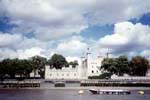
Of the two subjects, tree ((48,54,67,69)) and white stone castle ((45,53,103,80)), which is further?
tree ((48,54,67,69))

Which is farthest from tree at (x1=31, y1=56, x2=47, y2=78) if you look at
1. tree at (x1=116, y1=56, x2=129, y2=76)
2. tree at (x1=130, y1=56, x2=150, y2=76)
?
tree at (x1=130, y1=56, x2=150, y2=76)

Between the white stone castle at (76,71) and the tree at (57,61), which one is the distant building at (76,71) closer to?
the white stone castle at (76,71)

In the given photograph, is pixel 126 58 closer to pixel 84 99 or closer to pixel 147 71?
pixel 147 71

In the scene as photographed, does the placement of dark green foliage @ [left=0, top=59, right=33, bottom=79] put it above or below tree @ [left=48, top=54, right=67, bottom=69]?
below

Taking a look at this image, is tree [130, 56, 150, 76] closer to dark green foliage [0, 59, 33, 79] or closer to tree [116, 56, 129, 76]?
tree [116, 56, 129, 76]

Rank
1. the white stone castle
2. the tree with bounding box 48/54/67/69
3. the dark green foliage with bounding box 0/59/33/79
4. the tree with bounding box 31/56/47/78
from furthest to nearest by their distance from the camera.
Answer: the tree with bounding box 48/54/67/69
the tree with bounding box 31/56/47/78
the white stone castle
the dark green foliage with bounding box 0/59/33/79

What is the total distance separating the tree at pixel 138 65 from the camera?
129 m

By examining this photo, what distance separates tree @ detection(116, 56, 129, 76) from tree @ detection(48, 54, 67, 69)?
44171 millimetres

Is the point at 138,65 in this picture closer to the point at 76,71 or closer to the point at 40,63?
the point at 76,71

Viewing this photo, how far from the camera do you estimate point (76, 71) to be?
153250 millimetres

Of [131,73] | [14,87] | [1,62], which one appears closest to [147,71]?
[131,73]

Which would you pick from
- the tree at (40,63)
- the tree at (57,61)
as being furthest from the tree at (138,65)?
the tree at (40,63)

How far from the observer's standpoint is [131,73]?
432 ft

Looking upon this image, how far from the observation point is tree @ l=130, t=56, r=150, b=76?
12912 cm
